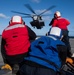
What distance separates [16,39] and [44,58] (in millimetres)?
1535

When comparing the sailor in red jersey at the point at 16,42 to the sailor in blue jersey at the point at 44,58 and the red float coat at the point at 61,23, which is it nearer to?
the sailor in blue jersey at the point at 44,58

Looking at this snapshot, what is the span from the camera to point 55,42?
4.97 meters

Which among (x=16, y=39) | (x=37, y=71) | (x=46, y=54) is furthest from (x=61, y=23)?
(x=37, y=71)

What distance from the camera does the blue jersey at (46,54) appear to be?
15.7 feet

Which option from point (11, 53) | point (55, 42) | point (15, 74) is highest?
point (55, 42)

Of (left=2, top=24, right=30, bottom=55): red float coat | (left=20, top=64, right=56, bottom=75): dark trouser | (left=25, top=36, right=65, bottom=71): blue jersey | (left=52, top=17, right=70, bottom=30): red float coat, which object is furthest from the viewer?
(left=52, top=17, right=70, bottom=30): red float coat

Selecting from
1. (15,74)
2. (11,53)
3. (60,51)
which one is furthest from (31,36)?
(60,51)

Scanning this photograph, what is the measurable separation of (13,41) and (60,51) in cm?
152

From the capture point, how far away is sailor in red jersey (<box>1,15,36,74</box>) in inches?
240

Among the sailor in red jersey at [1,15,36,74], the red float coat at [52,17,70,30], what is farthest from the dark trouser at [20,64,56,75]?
the red float coat at [52,17,70,30]

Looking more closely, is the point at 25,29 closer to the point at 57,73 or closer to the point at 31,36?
the point at 31,36

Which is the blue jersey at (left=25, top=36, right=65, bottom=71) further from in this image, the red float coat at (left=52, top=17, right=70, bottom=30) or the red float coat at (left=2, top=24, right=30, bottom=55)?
the red float coat at (left=52, top=17, right=70, bottom=30)

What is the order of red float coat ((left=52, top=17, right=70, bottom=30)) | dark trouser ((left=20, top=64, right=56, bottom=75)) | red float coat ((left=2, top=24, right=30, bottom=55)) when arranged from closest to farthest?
dark trouser ((left=20, top=64, right=56, bottom=75)), red float coat ((left=2, top=24, right=30, bottom=55)), red float coat ((left=52, top=17, right=70, bottom=30))

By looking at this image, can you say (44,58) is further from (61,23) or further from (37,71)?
(61,23)
